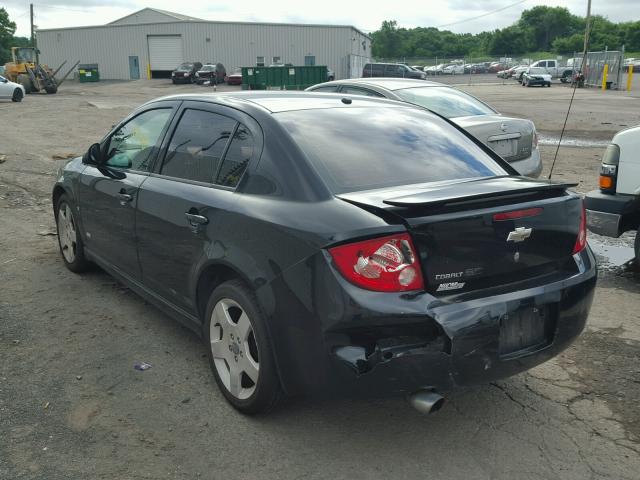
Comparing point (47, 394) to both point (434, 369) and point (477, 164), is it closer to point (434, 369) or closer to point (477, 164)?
point (434, 369)

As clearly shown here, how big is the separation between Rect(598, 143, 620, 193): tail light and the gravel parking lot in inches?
42.3

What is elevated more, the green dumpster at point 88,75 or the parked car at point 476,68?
the parked car at point 476,68

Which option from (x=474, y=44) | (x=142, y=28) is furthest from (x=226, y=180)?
(x=474, y=44)

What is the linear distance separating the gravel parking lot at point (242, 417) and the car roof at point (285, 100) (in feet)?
5.33

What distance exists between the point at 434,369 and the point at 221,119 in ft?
6.53

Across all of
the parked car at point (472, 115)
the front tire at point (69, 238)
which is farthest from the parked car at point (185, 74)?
the front tire at point (69, 238)

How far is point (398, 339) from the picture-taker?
2.74 m

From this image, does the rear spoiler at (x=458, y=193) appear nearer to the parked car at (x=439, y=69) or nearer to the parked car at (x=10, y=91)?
the parked car at (x=10, y=91)

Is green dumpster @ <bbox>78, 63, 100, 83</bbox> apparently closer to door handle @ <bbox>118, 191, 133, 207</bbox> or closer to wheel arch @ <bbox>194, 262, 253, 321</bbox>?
door handle @ <bbox>118, 191, 133, 207</bbox>

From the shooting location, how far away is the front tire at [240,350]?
3143 millimetres

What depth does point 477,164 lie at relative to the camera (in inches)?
152

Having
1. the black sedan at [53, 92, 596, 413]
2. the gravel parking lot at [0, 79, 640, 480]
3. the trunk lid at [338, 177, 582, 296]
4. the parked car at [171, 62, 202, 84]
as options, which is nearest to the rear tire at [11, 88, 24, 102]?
the parked car at [171, 62, 202, 84]

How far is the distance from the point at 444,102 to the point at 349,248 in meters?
6.72

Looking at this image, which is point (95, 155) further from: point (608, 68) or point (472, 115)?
point (608, 68)
